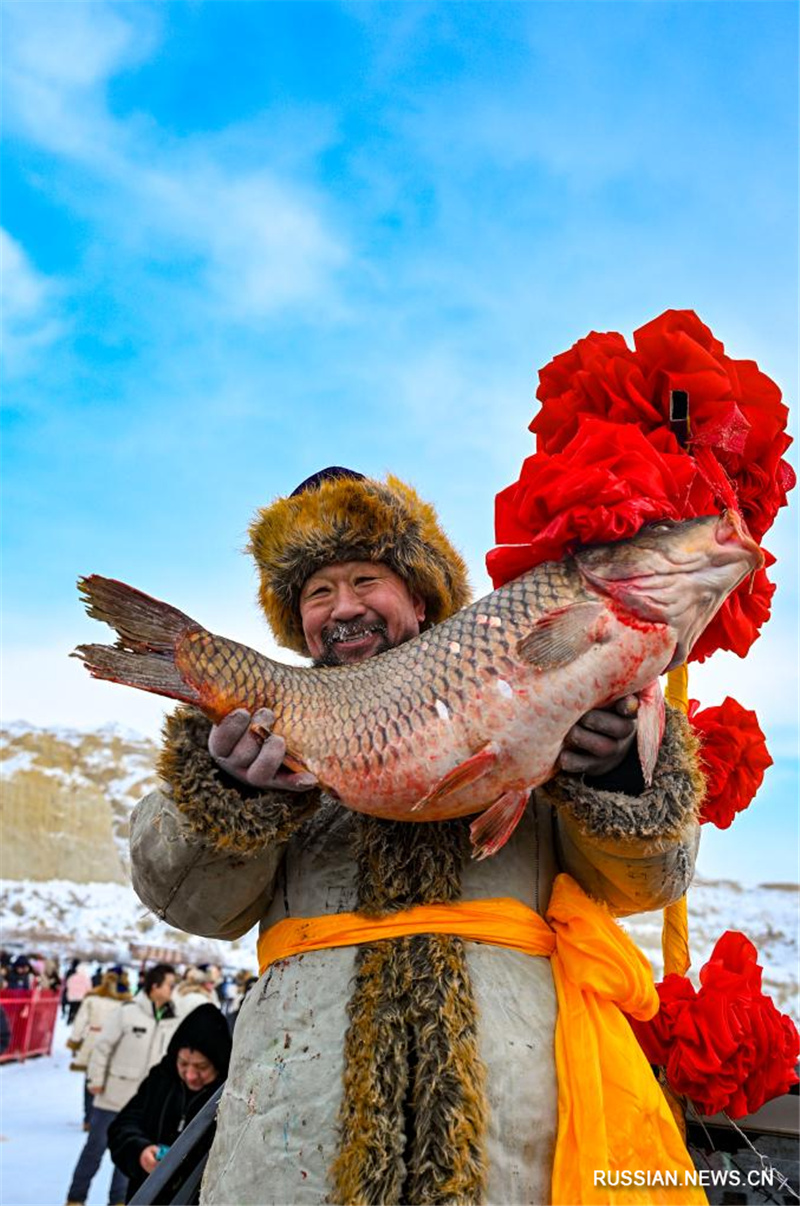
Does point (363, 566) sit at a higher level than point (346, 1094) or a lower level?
higher

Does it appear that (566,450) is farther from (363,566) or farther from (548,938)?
(548,938)

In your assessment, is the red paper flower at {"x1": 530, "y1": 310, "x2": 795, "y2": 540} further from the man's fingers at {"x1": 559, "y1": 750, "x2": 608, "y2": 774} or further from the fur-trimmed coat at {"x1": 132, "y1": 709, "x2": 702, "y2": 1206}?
the man's fingers at {"x1": 559, "y1": 750, "x2": 608, "y2": 774}

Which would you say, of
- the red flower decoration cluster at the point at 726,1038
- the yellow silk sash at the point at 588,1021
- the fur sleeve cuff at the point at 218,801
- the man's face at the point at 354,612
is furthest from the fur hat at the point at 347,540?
the red flower decoration cluster at the point at 726,1038

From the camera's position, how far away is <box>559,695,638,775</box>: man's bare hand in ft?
6.44

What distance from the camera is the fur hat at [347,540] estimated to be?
256 cm

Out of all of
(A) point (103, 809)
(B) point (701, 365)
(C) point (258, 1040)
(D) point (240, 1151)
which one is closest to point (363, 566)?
(B) point (701, 365)

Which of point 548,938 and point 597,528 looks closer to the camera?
point 597,528

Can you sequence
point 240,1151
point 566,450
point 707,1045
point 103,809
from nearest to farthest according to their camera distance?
1. point 240,1151
2. point 566,450
3. point 707,1045
4. point 103,809

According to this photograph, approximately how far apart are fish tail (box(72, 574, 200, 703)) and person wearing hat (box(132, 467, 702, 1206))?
0.13 meters

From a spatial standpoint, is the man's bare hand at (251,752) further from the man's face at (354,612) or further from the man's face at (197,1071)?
the man's face at (197,1071)

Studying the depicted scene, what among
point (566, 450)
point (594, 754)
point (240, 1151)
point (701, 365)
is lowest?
point (240, 1151)

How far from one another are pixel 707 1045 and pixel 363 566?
1.41 meters

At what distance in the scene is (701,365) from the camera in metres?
2.19

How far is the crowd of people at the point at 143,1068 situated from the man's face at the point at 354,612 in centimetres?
132
